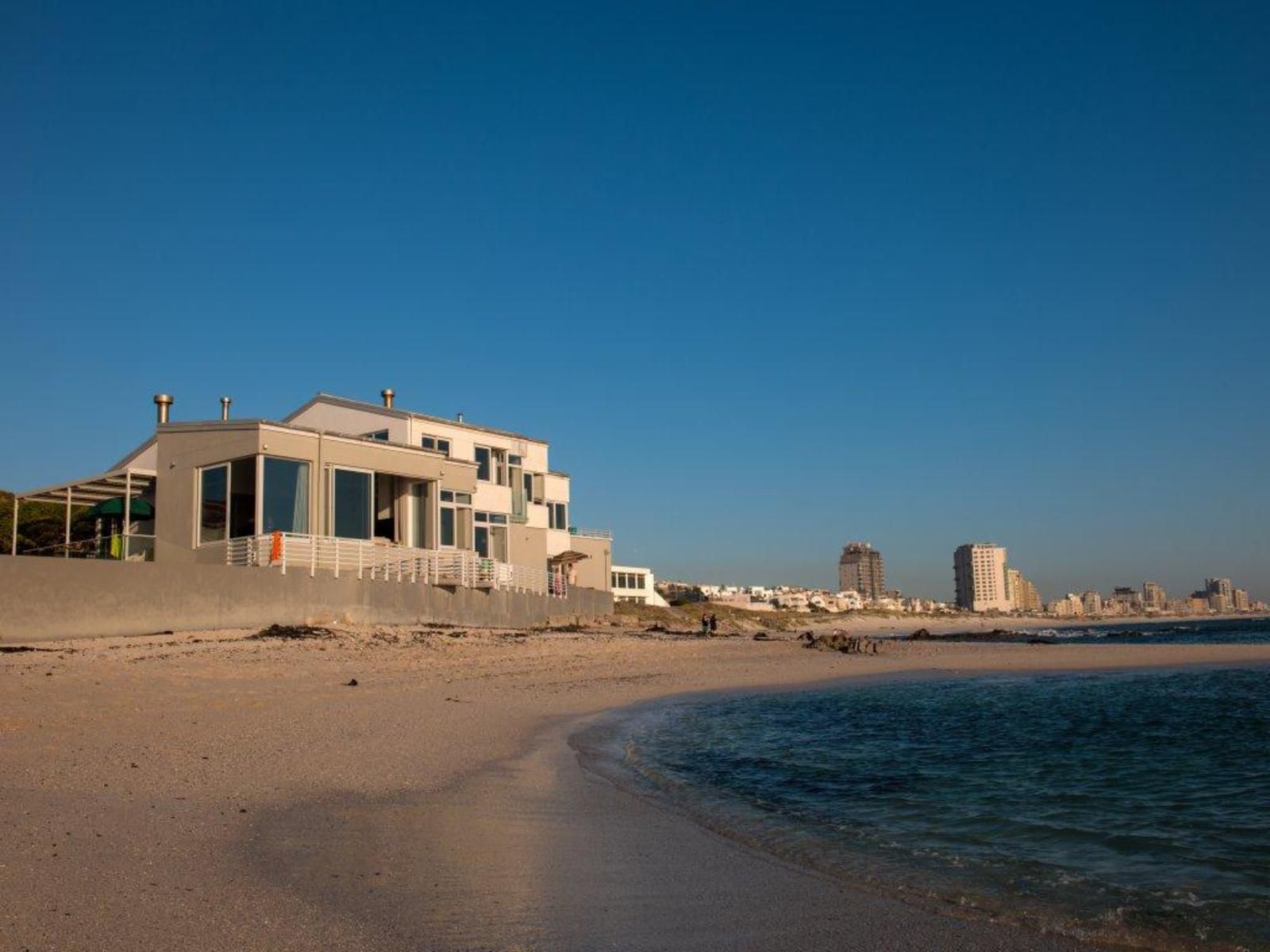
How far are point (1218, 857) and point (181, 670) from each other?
544 inches

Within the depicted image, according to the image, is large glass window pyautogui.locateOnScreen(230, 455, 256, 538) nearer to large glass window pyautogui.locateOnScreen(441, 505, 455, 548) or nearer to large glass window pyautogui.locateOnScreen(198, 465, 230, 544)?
large glass window pyautogui.locateOnScreen(198, 465, 230, 544)

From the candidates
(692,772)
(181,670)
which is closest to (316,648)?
(181,670)

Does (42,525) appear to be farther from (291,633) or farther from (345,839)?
(345,839)

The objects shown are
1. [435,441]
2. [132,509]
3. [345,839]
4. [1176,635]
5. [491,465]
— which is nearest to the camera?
[345,839]

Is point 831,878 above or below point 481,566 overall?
below

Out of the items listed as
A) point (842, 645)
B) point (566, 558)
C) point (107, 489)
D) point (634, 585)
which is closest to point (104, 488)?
point (107, 489)

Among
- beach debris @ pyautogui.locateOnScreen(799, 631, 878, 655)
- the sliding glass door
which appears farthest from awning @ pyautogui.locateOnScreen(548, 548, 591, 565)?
the sliding glass door

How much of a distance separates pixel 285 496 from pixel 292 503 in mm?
302

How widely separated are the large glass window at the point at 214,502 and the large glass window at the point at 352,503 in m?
2.87

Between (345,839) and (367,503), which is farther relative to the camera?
(367,503)

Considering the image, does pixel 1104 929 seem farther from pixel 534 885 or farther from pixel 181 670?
pixel 181 670

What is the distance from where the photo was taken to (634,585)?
75812 millimetres

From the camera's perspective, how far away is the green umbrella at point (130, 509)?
28.5m

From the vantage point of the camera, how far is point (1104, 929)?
554 cm
